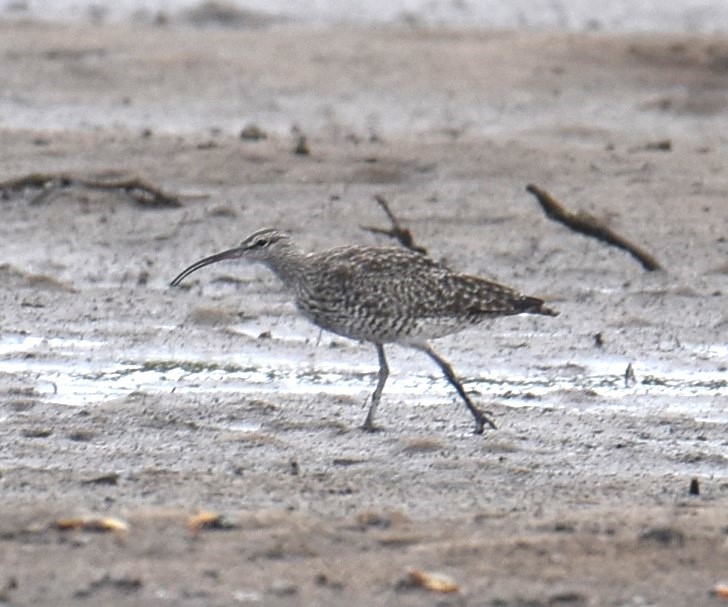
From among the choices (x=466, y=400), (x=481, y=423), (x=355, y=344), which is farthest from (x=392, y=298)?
(x=355, y=344)

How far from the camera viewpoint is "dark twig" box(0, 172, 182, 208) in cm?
1427

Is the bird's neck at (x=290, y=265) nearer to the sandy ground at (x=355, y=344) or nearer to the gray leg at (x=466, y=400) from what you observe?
the sandy ground at (x=355, y=344)

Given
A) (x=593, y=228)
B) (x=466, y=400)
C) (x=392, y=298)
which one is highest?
(x=392, y=298)

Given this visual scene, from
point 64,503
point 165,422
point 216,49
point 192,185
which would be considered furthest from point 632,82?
point 64,503

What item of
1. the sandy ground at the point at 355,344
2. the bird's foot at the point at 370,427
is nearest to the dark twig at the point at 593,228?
the sandy ground at the point at 355,344

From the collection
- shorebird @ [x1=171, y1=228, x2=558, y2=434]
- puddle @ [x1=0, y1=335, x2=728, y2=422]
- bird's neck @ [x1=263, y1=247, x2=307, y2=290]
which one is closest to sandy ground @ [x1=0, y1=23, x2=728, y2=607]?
puddle @ [x1=0, y1=335, x2=728, y2=422]

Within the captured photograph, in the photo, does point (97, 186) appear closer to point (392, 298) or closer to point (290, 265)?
point (290, 265)

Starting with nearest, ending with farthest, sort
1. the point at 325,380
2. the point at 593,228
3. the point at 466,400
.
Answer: the point at 466,400, the point at 325,380, the point at 593,228

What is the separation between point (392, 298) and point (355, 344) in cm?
153

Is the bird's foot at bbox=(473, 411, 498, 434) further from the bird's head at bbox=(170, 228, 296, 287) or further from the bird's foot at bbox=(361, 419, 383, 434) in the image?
the bird's head at bbox=(170, 228, 296, 287)

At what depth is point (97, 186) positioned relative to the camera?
14469 millimetres

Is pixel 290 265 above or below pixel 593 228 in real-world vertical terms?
above

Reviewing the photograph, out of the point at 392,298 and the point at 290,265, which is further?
the point at 290,265

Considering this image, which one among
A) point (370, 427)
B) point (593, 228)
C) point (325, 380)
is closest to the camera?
point (370, 427)
